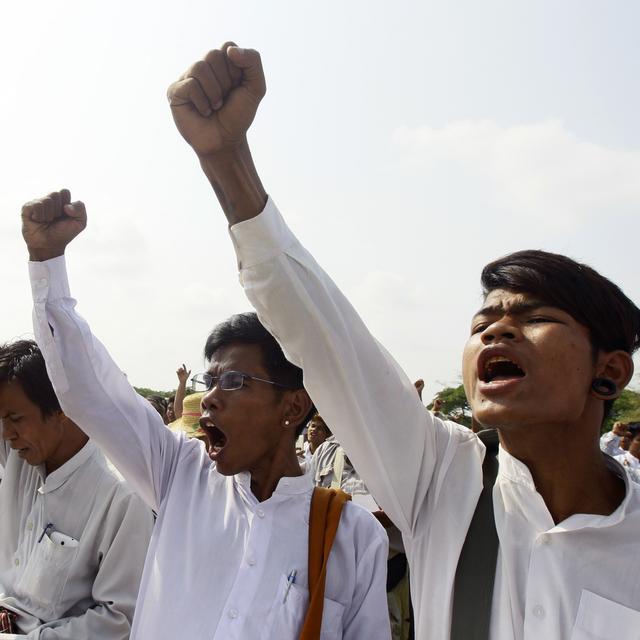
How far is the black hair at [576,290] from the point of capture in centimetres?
181

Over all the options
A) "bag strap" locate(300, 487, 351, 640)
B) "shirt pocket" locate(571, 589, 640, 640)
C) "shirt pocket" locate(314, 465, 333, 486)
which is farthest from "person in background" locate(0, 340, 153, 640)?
"shirt pocket" locate(314, 465, 333, 486)

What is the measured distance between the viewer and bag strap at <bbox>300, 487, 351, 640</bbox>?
217 centimetres

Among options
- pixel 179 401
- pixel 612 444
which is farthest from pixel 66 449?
pixel 612 444

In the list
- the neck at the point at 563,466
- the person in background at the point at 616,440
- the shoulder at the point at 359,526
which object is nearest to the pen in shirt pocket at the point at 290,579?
the shoulder at the point at 359,526

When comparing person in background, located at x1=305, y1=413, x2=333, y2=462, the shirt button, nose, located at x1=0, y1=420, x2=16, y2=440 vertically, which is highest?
person in background, located at x1=305, y1=413, x2=333, y2=462

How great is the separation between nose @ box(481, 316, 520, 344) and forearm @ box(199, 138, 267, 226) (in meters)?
0.63

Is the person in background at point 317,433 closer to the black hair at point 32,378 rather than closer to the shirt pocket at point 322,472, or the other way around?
the shirt pocket at point 322,472

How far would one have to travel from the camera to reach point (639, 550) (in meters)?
1.65

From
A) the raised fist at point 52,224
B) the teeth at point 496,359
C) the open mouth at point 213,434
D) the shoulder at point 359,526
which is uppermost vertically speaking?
the raised fist at point 52,224

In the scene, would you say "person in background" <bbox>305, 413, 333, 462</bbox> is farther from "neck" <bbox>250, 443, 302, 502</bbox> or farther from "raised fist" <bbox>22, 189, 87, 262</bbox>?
"raised fist" <bbox>22, 189, 87, 262</bbox>

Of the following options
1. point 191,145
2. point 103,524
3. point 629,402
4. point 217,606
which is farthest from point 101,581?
point 629,402

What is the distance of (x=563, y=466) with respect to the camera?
1.80m

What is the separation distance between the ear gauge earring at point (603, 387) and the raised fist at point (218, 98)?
1054mm

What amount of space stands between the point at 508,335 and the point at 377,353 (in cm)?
34
